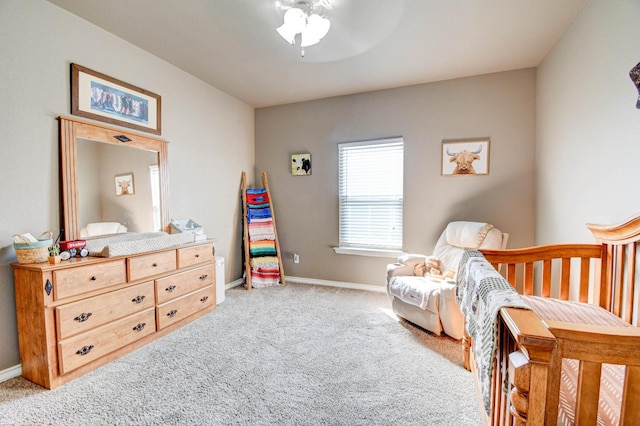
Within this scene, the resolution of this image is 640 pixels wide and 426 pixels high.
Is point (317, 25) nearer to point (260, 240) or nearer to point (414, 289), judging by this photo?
point (414, 289)

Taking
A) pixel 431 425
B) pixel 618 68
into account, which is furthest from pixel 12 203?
pixel 618 68

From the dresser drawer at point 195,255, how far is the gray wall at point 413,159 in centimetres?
128

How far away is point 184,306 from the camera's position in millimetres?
2508

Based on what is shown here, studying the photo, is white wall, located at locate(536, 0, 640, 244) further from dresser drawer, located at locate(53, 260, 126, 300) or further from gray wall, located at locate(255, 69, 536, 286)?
dresser drawer, located at locate(53, 260, 126, 300)

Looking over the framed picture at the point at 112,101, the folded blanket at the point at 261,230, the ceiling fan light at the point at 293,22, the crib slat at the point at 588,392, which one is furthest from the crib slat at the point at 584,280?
the framed picture at the point at 112,101

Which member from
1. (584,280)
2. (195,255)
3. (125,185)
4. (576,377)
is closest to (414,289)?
(584,280)

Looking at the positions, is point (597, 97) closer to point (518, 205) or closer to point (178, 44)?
point (518, 205)

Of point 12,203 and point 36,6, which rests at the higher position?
point 36,6

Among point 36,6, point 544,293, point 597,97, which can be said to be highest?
point 36,6

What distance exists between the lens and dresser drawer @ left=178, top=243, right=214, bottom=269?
2.50 meters

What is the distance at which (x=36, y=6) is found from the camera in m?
1.83

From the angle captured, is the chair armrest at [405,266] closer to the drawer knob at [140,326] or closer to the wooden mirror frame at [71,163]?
the drawer knob at [140,326]

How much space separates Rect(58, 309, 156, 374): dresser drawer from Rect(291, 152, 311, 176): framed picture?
2.35 metres

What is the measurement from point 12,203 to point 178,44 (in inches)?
69.1
